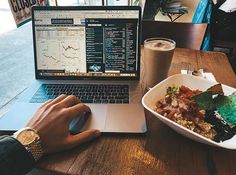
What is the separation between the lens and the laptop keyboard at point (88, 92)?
0.90 metres

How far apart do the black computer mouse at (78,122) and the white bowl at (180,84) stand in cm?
19

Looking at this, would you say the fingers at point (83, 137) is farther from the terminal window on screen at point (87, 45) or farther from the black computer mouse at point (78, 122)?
the terminal window on screen at point (87, 45)

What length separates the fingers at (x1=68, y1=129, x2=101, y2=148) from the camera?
0.67m

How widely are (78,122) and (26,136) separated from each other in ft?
0.54

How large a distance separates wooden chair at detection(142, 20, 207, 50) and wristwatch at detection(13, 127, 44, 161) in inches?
46.7

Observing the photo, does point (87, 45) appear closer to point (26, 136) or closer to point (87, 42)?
point (87, 42)

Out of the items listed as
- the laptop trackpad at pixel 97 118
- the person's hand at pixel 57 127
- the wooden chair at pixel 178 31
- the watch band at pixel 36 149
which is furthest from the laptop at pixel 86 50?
the wooden chair at pixel 178 31

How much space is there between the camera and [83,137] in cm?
68

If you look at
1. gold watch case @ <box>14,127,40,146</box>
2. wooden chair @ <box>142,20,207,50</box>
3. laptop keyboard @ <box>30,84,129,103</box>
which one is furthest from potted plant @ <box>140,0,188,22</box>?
gold watch case @ <box>14,127,40,146</box>

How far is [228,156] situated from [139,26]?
0.58m

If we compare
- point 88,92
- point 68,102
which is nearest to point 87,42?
point 88,92

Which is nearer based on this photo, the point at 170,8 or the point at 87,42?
the point at 87,42

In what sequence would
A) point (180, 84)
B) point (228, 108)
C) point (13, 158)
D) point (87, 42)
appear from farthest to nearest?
point (87, 42), point (180, 84), point (228, 108), point (13, 158)

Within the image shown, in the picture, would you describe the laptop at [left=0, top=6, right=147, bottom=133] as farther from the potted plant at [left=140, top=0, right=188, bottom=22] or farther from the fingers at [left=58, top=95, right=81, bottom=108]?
the potted plant at [left=140, top=0, right=188, bottom=22]
